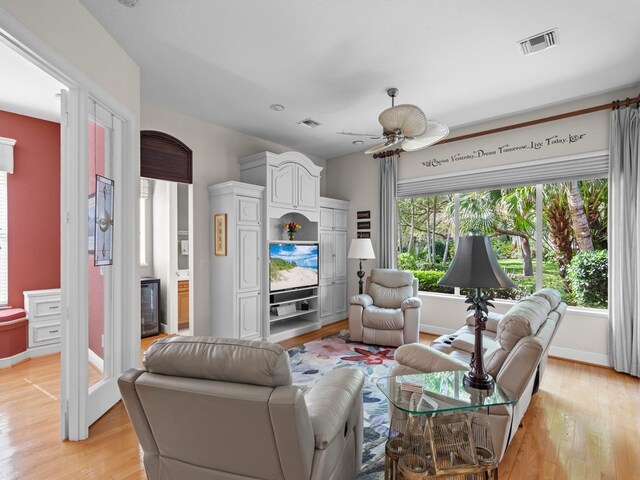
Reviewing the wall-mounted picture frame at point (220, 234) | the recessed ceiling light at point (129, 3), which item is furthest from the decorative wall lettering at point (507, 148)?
the recessed ceiling light at point (129, 3)

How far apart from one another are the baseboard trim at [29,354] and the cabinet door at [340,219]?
4140 mm

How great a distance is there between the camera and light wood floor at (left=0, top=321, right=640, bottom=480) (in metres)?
1.95

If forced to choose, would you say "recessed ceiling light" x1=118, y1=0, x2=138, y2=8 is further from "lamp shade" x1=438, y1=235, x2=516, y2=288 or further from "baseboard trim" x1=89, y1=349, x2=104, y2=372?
"lamp shade" x1=438, y1=235, x2=516, y2=288

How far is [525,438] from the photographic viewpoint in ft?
7.45

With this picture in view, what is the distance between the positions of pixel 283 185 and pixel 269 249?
91cm

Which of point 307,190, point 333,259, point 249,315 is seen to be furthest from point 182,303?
point 307,190

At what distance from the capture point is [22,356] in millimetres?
3650

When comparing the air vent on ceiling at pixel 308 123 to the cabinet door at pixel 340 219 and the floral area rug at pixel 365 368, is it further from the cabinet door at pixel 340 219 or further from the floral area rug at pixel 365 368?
the floral area rug at pixel 365 368

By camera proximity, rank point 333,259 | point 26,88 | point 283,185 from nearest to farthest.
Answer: point 26,88, point 283,185, point 333,259

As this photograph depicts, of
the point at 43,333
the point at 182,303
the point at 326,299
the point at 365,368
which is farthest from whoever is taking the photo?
the point at 326,299

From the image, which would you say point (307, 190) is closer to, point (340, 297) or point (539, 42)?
point (340, 297)

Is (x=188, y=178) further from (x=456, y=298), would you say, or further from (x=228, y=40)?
(x=456, y=298)

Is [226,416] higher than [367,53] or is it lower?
lower

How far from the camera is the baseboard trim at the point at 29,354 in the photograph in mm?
3480
